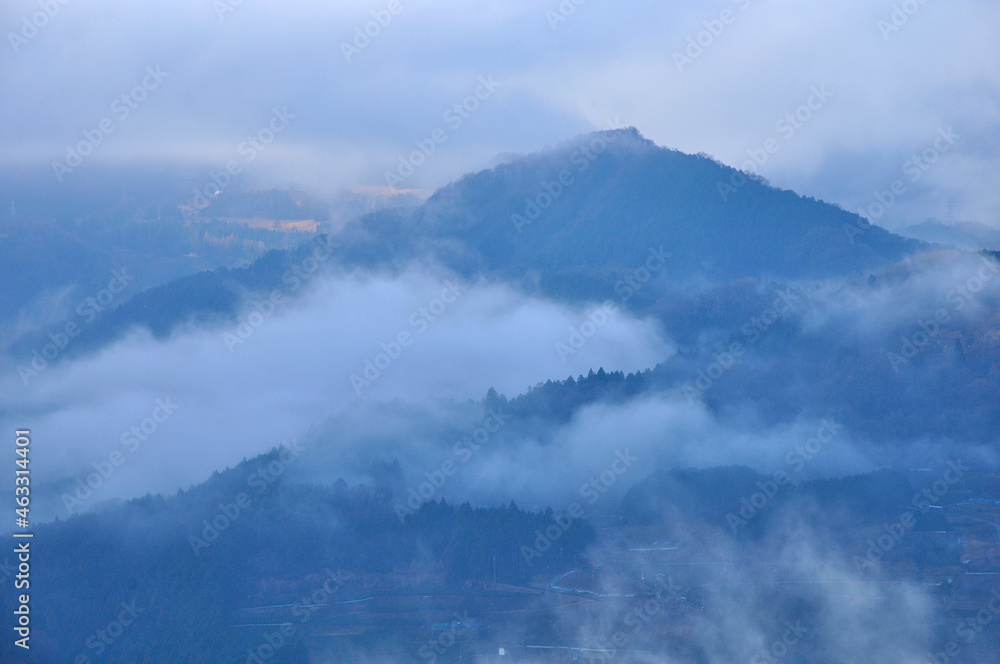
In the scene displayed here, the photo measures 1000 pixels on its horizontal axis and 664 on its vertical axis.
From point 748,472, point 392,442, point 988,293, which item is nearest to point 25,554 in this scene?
point 392,442

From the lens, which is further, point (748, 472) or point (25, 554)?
point (748, 472)

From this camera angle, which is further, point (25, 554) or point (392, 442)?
point (392, 442)

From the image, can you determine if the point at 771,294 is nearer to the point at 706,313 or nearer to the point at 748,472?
the point at 706,313

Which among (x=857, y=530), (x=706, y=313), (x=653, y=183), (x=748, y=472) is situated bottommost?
(x=857, y=530)

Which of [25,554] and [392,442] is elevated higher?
[392,442]

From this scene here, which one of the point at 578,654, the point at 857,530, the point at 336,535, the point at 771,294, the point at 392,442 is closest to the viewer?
the point at 578,654

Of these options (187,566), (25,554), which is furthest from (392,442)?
(25,554)

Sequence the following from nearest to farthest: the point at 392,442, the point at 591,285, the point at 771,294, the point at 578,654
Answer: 1. the point at 578,654
2. the point at 392,442
3. the point at 771,294
4. the point at 591,285

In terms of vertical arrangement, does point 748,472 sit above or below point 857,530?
above

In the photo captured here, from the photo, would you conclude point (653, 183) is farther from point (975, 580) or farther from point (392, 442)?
point (975, 580)
